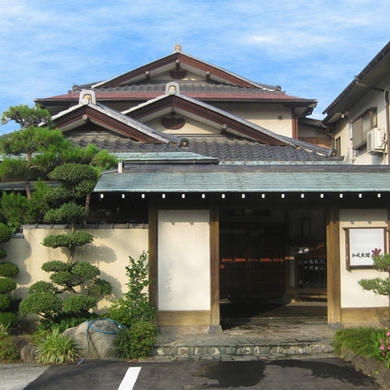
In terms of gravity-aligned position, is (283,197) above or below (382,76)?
below

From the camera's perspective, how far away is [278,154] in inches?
627

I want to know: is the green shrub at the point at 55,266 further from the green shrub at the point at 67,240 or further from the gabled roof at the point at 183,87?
the gabled roof at the point at 183,87

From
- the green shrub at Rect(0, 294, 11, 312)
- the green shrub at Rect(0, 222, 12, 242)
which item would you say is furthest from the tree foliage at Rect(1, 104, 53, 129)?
the green shrub at Rect(0, 294, 11, 312)

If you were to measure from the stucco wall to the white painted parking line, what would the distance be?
108 inches

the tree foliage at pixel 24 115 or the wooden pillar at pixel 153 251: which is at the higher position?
the tree foliage at pixel 24 115

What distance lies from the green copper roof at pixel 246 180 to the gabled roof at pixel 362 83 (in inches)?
189

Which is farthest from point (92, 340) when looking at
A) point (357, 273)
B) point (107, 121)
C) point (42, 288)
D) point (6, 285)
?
point (107, 121)

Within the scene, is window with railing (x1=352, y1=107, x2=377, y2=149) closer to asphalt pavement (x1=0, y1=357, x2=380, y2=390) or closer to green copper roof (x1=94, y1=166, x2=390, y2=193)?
green copper roof (x1=94, y1=166, x2=390, y2=193)

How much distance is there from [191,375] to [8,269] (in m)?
4.54

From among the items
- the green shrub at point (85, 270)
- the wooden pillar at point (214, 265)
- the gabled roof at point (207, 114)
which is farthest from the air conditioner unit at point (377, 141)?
the green shrub at point (85, 270)

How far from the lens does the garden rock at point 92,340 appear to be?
9.41 m

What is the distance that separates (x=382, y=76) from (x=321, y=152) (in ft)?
10.3

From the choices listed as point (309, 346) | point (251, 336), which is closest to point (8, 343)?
point (251, 336)

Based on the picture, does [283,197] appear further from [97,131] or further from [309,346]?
[97,131]
